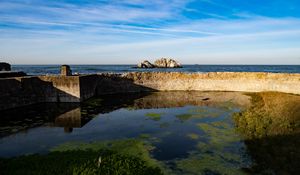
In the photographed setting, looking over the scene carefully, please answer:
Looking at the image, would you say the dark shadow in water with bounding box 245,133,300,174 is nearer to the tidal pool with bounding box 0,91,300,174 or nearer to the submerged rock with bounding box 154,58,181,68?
the tidal pool with bounding box 0,91,300,174

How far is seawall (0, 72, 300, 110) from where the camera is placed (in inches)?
1082

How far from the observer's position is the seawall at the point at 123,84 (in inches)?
1082

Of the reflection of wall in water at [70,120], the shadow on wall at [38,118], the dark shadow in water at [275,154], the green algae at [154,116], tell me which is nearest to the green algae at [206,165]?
the dark shadow in water at [275,154]

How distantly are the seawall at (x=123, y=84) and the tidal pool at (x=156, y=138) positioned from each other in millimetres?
2169

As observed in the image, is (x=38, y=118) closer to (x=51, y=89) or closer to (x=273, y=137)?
(x=51, y=89)

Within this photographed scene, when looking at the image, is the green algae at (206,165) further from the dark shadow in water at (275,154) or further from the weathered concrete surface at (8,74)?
the weathered concrete surface at (8,74)

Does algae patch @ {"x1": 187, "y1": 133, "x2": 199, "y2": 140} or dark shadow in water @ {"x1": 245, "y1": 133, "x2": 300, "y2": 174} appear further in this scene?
algae patch @ {"x1": 187, "y1": 133, "x2": 199, "y2": 140}

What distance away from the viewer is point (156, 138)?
17.3 m

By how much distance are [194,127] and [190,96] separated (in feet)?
52.4

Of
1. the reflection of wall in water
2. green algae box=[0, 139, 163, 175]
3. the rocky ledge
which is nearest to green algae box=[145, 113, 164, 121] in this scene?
the reflection of wall in water

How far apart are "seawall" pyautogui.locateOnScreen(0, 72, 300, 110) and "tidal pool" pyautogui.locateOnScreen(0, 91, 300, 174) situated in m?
2.17

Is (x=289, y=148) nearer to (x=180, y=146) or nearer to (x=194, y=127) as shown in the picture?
(x=180, y=146)

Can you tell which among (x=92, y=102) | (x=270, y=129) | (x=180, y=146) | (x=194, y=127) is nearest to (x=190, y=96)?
(x=92, y=102)

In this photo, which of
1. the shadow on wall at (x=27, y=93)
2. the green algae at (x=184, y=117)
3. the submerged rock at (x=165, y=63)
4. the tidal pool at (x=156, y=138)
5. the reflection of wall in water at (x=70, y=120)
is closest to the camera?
the tidal pool at (x=156, y=138)
